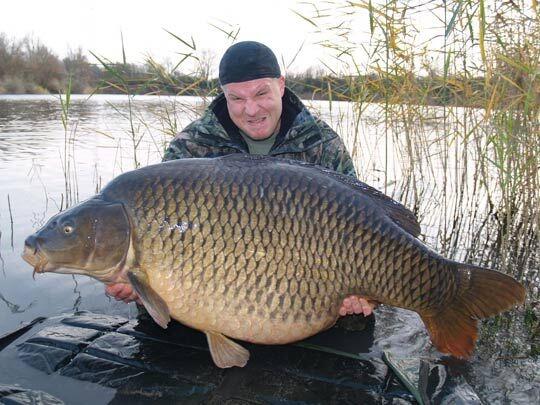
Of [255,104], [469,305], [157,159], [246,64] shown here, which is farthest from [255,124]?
[157,159]

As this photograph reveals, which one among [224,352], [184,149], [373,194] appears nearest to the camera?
[224,352]

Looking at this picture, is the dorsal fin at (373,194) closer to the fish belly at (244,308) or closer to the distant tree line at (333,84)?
the fish belly at (244,308)

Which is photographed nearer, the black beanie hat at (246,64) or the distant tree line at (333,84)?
the black beanie hat at (246,64)

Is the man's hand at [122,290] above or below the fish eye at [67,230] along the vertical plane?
below

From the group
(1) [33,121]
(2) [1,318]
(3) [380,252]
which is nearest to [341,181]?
(3) [380,252]

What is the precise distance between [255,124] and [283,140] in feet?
0.49

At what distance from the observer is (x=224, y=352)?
1674 mm

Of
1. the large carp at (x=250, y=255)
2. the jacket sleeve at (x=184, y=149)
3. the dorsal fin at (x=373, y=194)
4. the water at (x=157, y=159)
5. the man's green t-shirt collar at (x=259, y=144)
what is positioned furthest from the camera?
the man's green t-shirt collar at (x=259, y=144)

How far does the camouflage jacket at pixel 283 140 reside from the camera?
7.88 feet

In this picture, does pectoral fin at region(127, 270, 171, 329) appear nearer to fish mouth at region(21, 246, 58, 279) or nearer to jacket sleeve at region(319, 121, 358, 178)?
fish mouth at region(21, 246, 58, 279)

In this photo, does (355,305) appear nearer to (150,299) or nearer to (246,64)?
(150,299)

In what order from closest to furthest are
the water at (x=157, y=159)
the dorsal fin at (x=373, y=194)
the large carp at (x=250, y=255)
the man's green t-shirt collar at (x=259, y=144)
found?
the large carp at (x=250, y=255) → the dorsal fin at (x=373, y=194) → the water at (x=157, y=159) → the man's green t-shirt collar at (x=259, y=144)

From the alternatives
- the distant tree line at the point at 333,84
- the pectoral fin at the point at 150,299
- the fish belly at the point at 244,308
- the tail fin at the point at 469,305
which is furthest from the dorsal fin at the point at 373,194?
the distant tree line at the point at 333,84

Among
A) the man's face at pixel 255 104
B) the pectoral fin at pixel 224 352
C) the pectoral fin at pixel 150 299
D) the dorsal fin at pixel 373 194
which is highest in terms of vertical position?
the man's face at pixel 255 104
